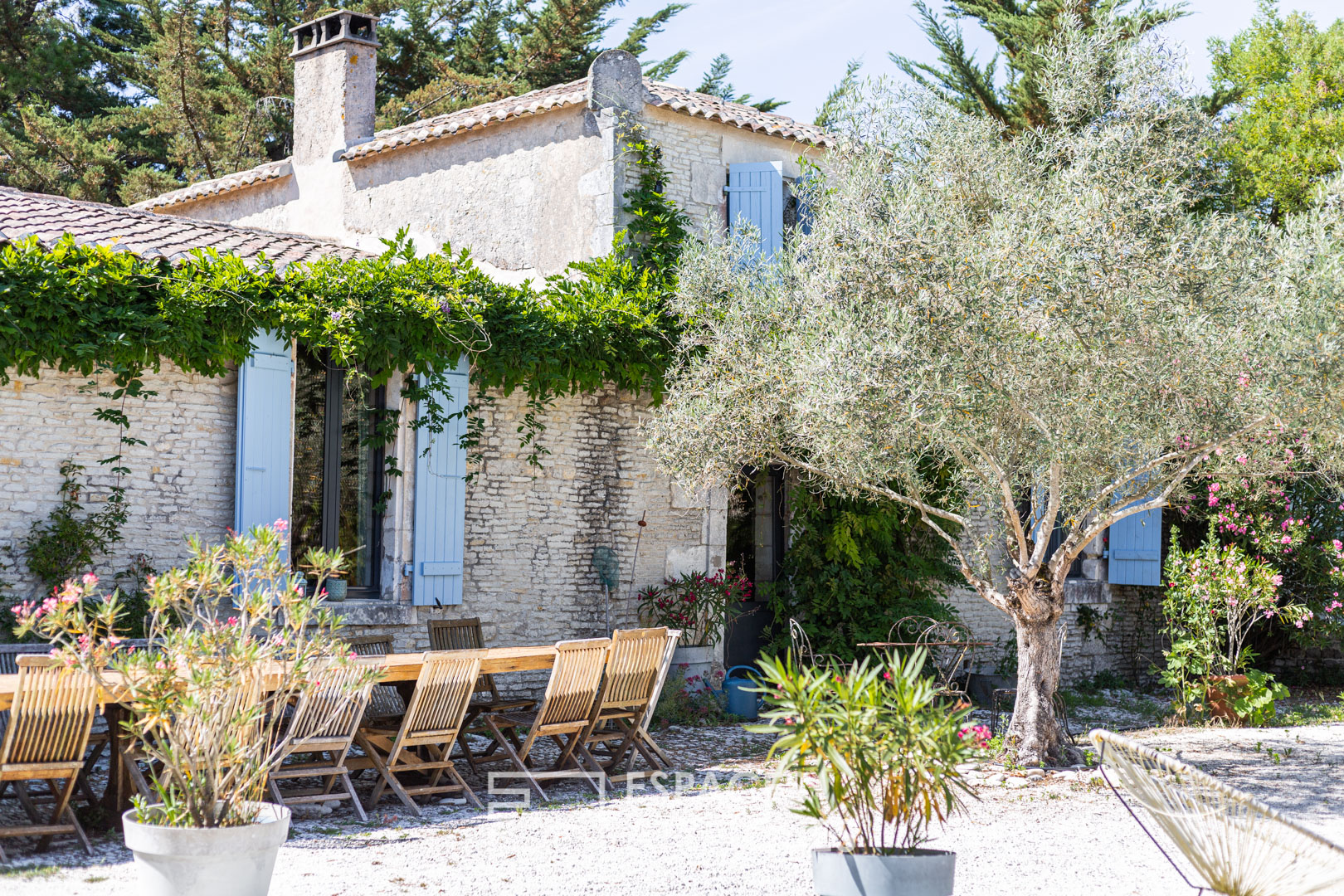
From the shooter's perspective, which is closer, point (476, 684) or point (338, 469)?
point (476, 684)

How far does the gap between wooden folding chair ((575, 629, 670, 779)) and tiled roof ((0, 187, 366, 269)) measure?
3.49 m

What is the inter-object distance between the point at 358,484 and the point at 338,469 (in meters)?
0.20

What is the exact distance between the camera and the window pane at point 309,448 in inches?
335

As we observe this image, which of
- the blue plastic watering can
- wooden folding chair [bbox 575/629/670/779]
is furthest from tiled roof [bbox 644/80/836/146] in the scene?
wooden folding chair [bbox 575/629/670/779]

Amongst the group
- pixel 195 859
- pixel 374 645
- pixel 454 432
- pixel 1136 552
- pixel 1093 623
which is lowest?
pixel 1093 623

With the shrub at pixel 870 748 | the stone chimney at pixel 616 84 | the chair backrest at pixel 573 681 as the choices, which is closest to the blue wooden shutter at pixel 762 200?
the stone chimney at pixel 616 84

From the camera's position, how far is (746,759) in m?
7.66

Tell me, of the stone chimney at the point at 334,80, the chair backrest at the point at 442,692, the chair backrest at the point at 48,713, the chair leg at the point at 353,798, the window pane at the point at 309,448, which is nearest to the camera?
the chair backrest at the point at 48,713

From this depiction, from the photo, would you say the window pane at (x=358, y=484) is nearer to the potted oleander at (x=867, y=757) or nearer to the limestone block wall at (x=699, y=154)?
the limestone block wall at (x=699, y=154)

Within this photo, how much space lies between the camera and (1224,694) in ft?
32.7

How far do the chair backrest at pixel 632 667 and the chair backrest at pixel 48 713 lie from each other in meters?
2.70

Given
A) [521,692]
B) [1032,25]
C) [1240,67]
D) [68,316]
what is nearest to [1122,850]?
[521,692]

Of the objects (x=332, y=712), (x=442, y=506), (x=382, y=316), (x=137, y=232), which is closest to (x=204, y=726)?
(x=332, y=712)

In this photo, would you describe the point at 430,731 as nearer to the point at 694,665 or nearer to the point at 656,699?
the point at 656,699
